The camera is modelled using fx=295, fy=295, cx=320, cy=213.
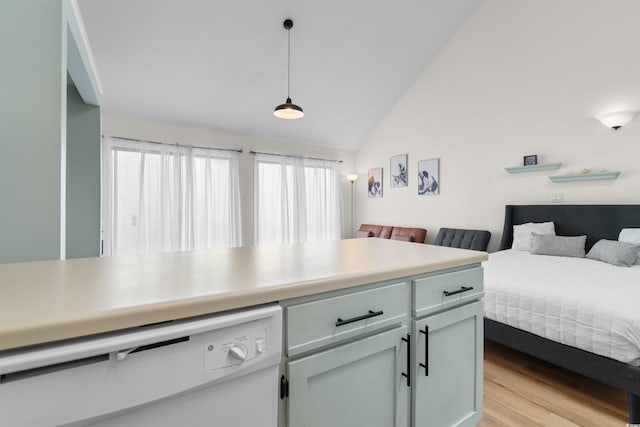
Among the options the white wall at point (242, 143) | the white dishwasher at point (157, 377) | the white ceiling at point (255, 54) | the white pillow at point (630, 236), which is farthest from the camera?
the white wall at point (242, 143)

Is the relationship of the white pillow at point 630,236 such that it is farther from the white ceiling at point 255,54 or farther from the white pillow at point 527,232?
Result: the white ceiling at point 255,54

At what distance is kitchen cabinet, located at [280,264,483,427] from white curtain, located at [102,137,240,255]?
389 cm

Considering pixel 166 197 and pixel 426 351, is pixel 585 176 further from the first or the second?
pixel 166 197

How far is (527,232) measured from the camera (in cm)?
329

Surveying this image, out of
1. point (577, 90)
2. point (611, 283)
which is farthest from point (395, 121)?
point (611, 283)

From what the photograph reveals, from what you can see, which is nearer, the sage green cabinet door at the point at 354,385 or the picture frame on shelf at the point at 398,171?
the sage green cabinet door at the point at 354,385

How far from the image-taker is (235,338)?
0.68 metres

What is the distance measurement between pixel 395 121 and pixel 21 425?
5545 millimetres

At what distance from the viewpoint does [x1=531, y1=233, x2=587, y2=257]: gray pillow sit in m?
2.88

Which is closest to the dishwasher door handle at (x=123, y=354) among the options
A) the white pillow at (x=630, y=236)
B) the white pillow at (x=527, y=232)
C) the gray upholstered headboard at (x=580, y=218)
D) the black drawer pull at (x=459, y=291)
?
the black drawer pull at (x=459, y=291)

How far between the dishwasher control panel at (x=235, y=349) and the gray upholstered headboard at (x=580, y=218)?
360cm

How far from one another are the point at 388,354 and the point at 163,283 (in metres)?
0.76

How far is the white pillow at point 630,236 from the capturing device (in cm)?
252

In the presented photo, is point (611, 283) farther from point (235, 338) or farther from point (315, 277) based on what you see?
point (235, 338)
